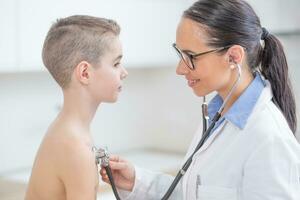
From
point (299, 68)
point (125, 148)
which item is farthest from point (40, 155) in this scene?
point (299, 68)

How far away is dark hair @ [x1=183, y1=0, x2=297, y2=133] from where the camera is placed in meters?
1.47

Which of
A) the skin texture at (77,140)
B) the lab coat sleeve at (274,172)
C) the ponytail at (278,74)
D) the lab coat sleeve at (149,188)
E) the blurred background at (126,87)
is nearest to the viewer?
the lab coat sleeve at (274,172)

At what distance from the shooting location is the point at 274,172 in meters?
1.33

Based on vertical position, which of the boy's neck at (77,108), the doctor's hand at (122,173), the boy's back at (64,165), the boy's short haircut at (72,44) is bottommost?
the doctor's hand at (122,173)

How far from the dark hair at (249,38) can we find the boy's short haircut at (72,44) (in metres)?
0.26

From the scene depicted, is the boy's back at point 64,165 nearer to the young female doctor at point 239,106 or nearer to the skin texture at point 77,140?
the skin texture at point 77,140

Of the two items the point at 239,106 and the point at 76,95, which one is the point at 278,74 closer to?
the point at 239,106

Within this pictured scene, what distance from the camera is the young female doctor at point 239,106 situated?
1343 mm

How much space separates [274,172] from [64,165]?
1.77 feet

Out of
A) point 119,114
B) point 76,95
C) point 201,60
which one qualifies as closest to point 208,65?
point 201,60

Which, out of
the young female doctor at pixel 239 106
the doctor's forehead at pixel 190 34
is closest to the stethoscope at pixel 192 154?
the young female doctor at pixel 239 106

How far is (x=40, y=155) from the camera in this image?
4.90ft

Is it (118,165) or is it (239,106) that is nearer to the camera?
(239,106)

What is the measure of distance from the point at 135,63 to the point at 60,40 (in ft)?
4.50
